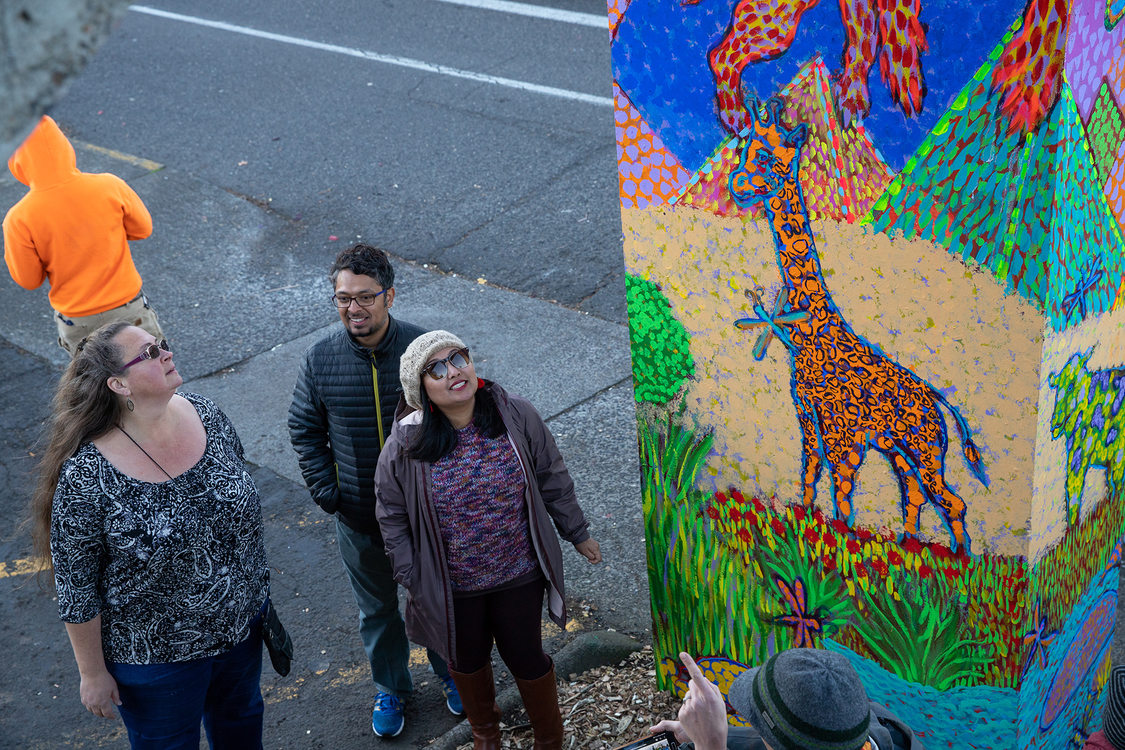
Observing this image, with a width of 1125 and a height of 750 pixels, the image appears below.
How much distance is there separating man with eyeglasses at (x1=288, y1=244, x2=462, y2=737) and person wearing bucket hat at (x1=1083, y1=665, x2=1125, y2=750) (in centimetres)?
253

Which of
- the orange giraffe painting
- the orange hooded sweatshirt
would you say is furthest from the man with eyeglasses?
the orange hooded sweatshirt

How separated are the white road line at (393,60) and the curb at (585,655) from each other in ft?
22.9

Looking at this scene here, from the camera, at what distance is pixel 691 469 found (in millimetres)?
3816

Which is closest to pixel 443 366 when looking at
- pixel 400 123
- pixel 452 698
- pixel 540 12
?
pixel 452 698

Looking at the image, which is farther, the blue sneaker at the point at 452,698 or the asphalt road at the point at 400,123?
the asphalt road at the point at 400,123

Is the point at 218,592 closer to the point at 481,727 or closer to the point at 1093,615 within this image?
the point at 481,727

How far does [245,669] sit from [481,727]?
0.89 m

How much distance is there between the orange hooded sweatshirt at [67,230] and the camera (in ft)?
19.0

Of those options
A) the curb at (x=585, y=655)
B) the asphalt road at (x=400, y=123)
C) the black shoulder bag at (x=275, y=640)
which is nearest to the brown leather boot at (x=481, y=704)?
the curb at (x=585, y=655)

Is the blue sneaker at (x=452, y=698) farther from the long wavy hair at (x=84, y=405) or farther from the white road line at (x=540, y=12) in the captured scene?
the white road line at (x=540, y=12)

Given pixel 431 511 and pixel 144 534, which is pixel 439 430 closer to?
pixel 431 511

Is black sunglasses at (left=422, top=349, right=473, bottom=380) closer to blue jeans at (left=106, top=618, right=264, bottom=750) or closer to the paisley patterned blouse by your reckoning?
the paisley patterned blouse

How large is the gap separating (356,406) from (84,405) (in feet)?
3.27

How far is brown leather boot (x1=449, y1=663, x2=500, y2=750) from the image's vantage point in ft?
13.0
